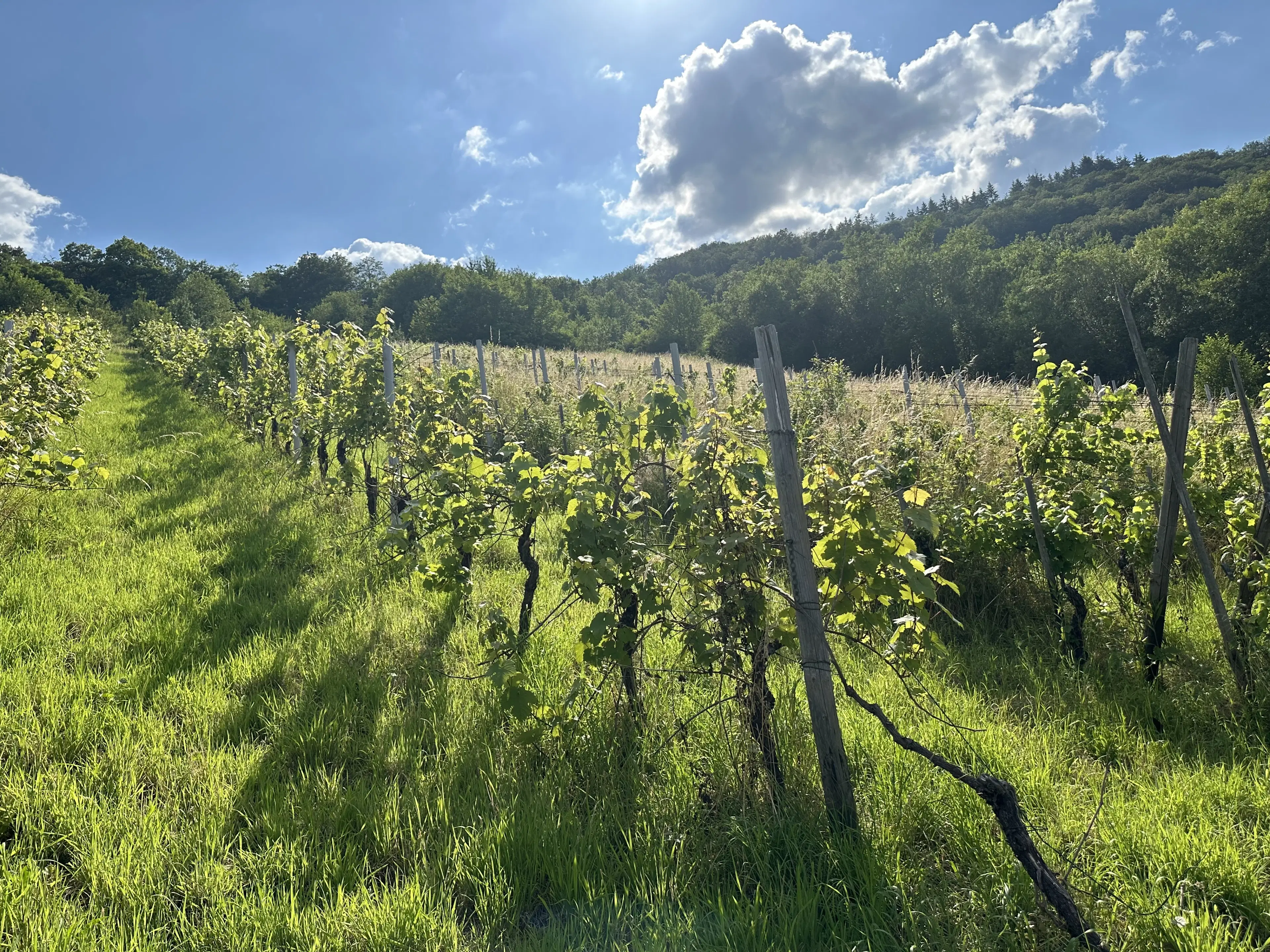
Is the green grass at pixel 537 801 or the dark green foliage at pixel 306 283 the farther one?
the dark green foliage at pixel 306 283

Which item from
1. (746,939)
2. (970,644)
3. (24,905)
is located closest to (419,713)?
(24,905)

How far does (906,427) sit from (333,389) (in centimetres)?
671

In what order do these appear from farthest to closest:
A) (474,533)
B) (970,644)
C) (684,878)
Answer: (970,644), (474,533), (684,878)

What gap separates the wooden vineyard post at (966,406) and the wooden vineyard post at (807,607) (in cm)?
626

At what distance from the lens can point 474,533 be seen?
152 inches

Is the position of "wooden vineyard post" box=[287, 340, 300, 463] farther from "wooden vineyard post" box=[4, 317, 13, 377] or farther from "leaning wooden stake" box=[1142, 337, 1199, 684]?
"leaning wooden stake" box=[1142, 337, 1199, 684]

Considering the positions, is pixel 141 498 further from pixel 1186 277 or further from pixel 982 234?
pixel 982 234

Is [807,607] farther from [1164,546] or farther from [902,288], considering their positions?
[902,288]

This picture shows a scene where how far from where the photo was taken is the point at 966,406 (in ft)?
32.3

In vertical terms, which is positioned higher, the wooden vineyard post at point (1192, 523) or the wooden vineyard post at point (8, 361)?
the wooden vineyard post at point (8, 361)

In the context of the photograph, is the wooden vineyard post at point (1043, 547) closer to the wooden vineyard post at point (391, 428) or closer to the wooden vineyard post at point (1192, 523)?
the wooden vineyard post at point (1192, 523)

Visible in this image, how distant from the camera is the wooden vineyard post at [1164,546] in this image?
3.13 meters

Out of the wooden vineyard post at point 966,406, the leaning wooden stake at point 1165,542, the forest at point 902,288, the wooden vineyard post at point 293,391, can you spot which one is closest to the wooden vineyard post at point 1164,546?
the leaning wooden stake at point 1165,542

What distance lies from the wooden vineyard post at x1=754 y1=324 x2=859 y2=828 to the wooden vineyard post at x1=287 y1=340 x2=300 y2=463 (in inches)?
304
